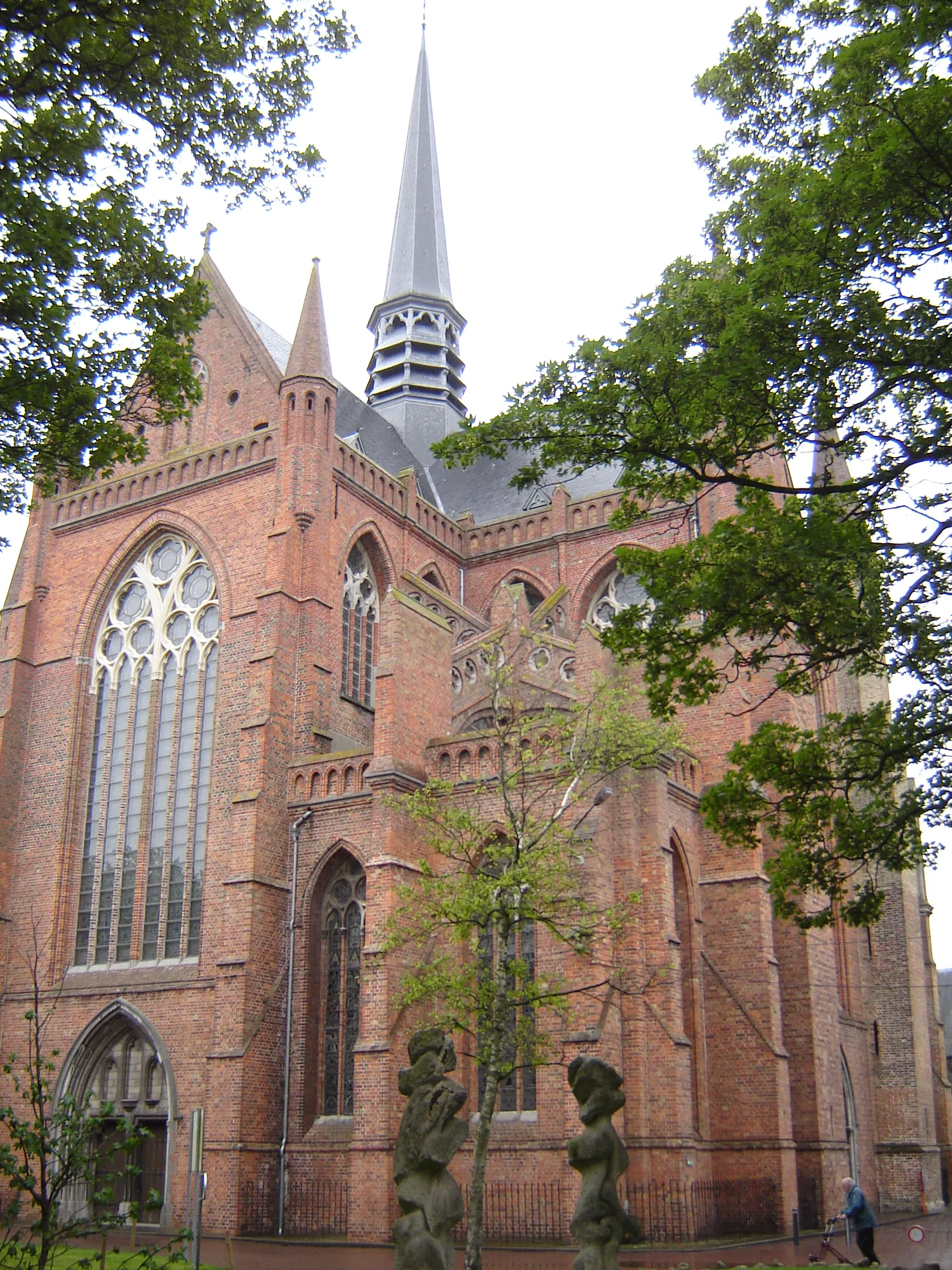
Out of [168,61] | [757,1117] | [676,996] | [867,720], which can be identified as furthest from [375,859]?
[168,61]

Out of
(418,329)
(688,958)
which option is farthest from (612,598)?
Result: (418,329)

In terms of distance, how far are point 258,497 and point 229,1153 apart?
12612 mm

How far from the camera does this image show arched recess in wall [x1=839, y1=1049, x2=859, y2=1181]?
24938 millimetres

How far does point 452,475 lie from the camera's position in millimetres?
35906

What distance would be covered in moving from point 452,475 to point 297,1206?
20.6 metres

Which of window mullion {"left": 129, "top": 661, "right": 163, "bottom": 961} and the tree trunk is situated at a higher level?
window mullion {"left": 129, "top": 661, "right": 163, "bottom": 961}

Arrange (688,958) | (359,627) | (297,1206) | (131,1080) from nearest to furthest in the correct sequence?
(297,1206), (688,958), (131,1080), (359,627)

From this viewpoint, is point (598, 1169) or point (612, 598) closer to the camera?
point (598, 1169)

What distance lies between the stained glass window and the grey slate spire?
16.8 m

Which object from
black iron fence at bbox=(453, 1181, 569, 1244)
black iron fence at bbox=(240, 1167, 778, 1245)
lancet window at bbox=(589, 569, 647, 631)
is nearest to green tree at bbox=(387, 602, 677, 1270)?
black iron fence at bbox=(453, 1181, 569, 1244)

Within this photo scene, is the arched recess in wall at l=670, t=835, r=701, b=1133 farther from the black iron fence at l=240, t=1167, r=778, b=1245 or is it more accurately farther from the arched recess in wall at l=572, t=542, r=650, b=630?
the arched recess in wall at l=572, t=542, r=650, b=630

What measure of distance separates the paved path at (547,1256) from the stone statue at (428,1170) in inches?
229

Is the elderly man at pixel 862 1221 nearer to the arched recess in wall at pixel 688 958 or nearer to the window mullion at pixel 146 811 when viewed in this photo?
the arched recess in wall at pixel 688 958

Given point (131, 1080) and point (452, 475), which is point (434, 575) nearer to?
point (452, 475)
